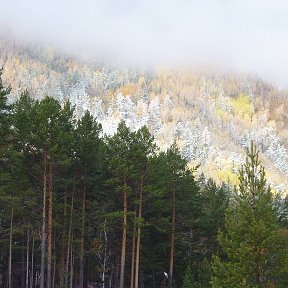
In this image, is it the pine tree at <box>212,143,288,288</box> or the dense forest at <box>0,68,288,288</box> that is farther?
the dense forest at <box>0,68,288,288</box>

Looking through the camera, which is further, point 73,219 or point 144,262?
point 144,262

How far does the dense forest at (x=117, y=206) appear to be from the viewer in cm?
2383

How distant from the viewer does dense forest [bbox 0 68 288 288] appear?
23828mm

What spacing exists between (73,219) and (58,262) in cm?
824

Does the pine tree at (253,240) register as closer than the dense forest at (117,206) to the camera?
Yes

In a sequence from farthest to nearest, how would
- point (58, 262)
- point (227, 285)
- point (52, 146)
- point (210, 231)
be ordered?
1. point (210, 231)
2. point (58, 262)
3. point (52, 146)
4. point (227, 285)

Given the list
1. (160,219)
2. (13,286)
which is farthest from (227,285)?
(13,286)

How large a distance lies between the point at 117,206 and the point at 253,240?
13609mm

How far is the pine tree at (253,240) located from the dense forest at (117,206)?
0.05 metres

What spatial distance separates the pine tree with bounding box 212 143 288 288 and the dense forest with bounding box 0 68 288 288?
0.17ft

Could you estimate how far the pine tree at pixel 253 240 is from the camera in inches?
903

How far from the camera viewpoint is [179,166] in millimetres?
36625

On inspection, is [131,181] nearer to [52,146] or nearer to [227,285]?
[52,146]

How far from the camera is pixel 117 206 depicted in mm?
34438
